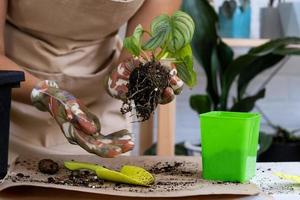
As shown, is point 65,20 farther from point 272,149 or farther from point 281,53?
point 272,149

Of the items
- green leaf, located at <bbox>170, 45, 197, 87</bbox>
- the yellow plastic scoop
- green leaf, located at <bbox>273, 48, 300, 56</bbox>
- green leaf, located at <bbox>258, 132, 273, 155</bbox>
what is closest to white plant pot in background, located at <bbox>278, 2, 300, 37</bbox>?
green leaf, located at <bbox>273, 48, 300, 56</bbox>

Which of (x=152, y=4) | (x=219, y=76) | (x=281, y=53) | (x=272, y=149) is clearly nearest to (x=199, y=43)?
(x=219, y=76)

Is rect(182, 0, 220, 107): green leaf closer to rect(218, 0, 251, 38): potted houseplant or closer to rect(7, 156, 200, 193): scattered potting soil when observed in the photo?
rect(218, 0, 251, 38): potted houseplant

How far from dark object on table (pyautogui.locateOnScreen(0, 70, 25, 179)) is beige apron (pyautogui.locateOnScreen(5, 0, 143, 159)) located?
28cm

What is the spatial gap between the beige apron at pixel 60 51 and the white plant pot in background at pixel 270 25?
741 mm

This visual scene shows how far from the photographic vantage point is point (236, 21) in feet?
4.93

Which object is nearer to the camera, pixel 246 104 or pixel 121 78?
pixel 121 78

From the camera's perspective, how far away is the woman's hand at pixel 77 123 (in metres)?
0.63

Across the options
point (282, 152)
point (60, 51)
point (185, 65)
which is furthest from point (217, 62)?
point (185, 65)

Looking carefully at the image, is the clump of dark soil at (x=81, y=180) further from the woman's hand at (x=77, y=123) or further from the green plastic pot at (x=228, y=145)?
the green plastic pot at (x=228, y=145)

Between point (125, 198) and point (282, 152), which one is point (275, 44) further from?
point (125, 198)

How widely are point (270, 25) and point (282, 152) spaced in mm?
393

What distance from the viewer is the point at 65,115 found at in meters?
0.63

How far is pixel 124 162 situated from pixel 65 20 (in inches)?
11.2
